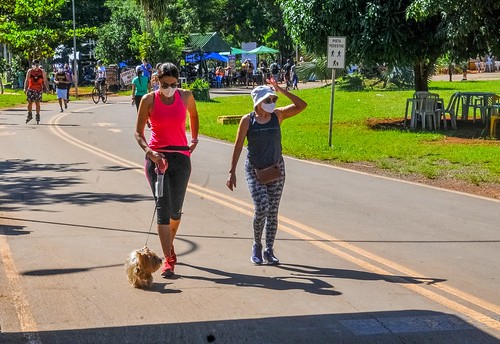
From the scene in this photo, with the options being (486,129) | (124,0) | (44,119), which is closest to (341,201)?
(486,129)

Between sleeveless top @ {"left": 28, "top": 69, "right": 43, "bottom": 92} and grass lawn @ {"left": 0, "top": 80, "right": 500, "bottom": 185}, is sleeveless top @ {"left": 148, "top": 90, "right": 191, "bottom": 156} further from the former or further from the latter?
sleeveless top @ {"left": 28, "top": 69, "right": 43, "bottom": 92}

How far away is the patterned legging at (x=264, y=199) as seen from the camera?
28.1 ft

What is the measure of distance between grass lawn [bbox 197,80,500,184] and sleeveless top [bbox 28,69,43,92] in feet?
16.2

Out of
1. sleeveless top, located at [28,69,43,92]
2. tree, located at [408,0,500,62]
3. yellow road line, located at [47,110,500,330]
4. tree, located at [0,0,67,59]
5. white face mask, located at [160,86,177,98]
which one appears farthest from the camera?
tree, located at [0,0,67,59]

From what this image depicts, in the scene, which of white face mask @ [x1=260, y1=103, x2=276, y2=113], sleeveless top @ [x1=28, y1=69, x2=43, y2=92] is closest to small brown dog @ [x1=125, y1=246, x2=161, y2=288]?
white face mask @ [x1=260, y1=103, x2=276, y2=113]

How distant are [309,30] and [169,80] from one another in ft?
60.2

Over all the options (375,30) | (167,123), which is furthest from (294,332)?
(375,30)

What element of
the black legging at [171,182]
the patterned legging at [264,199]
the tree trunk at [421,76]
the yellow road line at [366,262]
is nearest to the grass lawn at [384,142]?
the tree trunk at [421,76]

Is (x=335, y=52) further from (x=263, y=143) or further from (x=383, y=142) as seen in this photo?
(x=263, y=143)

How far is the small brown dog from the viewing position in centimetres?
761

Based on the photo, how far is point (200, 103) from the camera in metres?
39.1

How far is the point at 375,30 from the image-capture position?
24938 millimetres

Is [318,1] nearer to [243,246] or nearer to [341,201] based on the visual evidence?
[341,201]

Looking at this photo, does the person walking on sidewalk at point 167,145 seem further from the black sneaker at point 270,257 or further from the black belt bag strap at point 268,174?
the black sneaker at point 270,257
